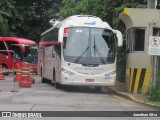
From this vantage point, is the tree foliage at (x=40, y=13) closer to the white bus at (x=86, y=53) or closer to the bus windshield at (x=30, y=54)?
the bus windshield at (x=30, y=54)

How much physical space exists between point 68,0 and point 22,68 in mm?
20811

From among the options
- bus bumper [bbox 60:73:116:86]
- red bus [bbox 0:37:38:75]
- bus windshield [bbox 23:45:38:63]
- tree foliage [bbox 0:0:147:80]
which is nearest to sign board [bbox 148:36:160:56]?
bus bumper [bbox 60:73:116:86]

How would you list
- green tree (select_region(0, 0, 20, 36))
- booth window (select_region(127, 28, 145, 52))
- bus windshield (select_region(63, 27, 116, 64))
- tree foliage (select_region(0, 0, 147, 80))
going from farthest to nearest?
green tree (select_region(0, 0, 20, 36)) → tree foliage (select_region(0, 0, 147, 80)) → bus windshield (select_region(63, 27, 116, 64)) → booth window (select_region(127, 28, 145, 52))

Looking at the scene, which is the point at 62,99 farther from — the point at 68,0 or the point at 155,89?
the point at 68,0

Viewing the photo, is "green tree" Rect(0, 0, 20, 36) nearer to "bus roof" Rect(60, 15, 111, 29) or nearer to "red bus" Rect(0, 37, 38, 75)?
"red bus" Rect(0, 37, 38, 75)

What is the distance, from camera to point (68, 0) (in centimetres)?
4397

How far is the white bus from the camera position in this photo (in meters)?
20.7

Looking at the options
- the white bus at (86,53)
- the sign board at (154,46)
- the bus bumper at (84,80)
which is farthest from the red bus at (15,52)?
the sign board at (154,46)

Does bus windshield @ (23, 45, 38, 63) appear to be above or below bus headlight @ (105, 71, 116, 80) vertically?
above

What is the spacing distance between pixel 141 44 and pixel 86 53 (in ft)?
8.13

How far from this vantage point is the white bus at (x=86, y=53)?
20.7 metres

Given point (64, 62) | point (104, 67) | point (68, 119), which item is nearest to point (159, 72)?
point (104, 67)

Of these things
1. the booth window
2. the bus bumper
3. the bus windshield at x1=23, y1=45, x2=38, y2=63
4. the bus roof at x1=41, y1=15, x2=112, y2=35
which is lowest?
the bus bumper

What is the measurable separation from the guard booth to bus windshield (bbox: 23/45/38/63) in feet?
70.4
